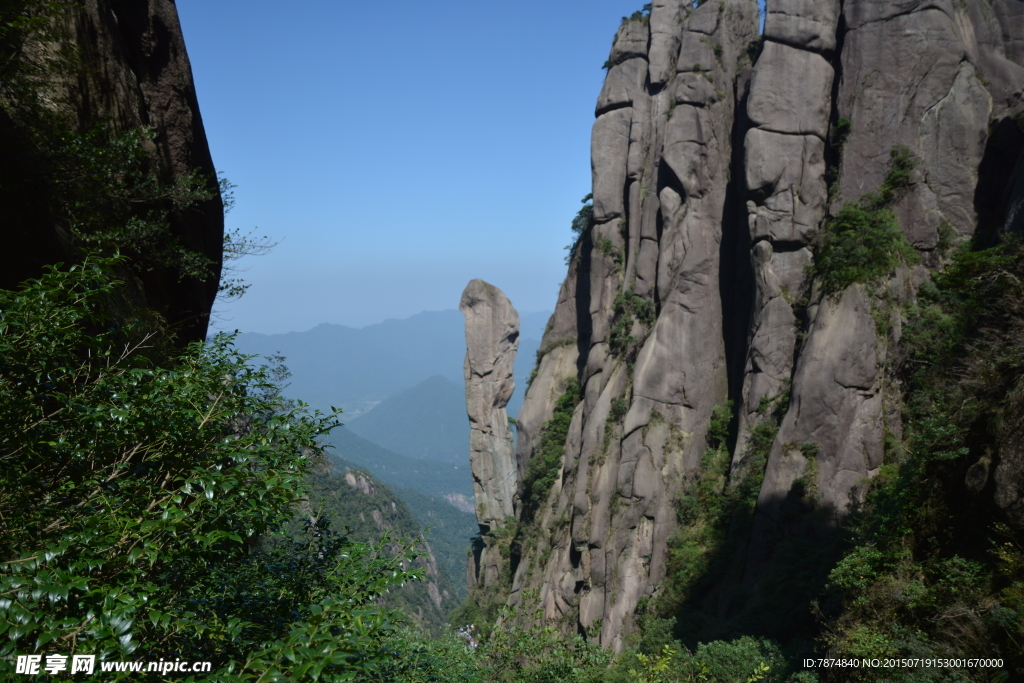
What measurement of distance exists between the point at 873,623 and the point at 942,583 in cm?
138

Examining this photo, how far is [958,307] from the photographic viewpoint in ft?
63.2

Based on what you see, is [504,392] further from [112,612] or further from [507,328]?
[112,612]

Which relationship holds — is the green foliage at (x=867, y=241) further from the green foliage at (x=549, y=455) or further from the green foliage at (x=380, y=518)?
the green foliage at (x=380, y=518)

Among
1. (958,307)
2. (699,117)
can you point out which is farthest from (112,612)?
(699,117)

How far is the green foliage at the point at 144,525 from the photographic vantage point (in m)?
3.75

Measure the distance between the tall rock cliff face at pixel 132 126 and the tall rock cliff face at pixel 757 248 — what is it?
1390 centimetres

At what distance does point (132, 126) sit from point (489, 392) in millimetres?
43661

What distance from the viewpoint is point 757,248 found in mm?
24344

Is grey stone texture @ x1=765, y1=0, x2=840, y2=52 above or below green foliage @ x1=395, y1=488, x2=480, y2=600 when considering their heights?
above

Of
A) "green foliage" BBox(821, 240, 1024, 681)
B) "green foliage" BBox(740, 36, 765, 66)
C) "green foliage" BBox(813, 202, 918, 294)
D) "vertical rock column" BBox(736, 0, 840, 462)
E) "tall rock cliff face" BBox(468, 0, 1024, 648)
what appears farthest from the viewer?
"green foliage" BBox(740, 36, 765, 66)

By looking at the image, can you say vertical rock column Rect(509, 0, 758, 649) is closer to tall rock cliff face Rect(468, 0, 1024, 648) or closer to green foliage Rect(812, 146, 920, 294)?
tall rock cliff face Rect(468, 0, 1024, 648)

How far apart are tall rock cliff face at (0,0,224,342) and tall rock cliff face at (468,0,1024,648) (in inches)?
547

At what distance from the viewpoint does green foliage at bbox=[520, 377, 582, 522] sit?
37031 mm

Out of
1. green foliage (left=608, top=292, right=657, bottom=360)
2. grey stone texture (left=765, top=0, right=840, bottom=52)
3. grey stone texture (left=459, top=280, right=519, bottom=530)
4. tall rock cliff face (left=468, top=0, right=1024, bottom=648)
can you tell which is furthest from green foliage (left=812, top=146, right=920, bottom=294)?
grey stone texture (left=459, top=280, right=519, bottom=530)
